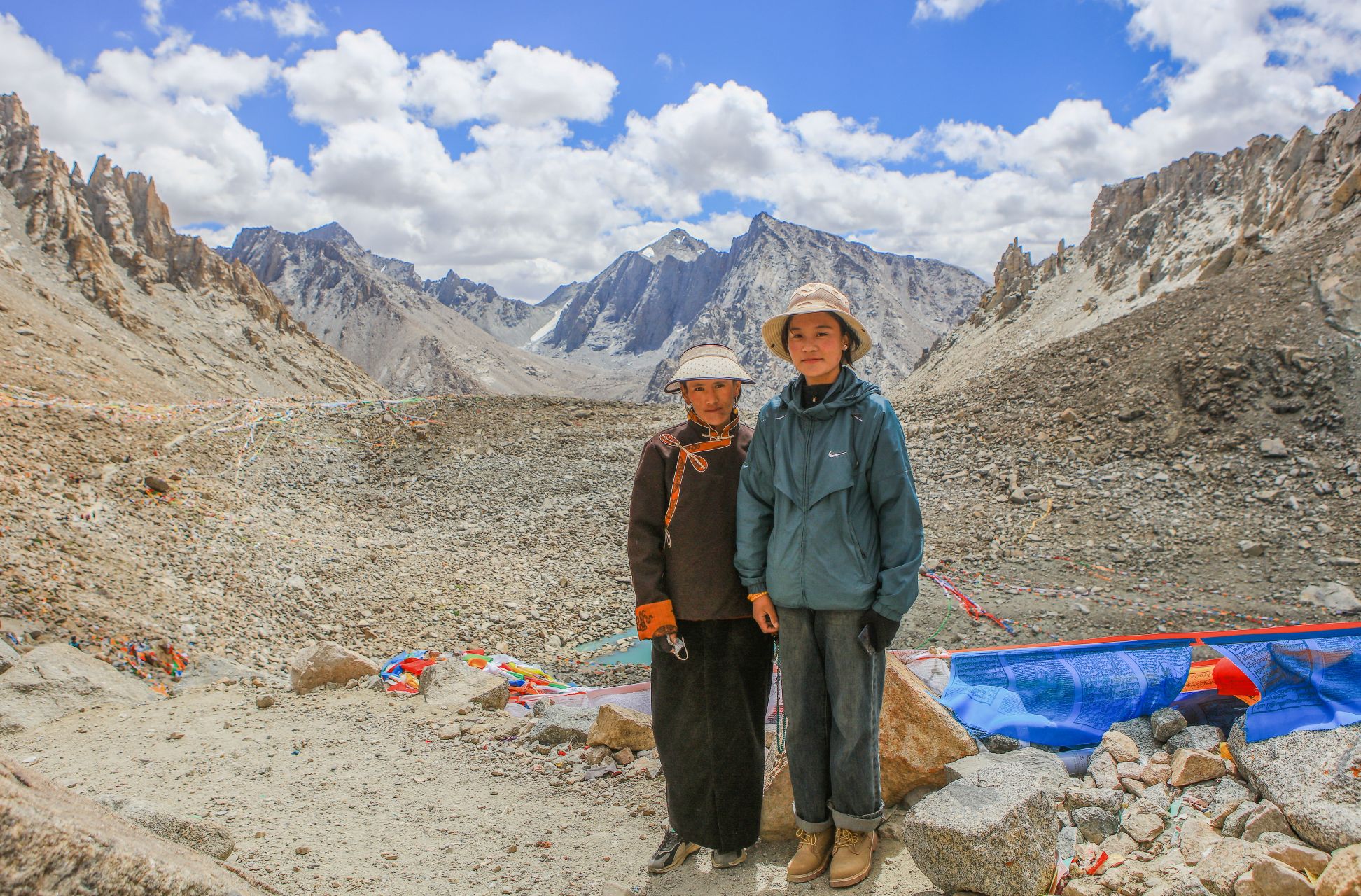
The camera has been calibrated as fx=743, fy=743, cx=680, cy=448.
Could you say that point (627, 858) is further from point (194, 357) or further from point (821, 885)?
point (194, 357)

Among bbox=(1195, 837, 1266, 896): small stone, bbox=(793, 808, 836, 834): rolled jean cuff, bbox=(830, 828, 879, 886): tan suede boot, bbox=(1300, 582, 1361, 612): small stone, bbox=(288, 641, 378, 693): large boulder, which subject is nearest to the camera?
bbox=(1195, 837, 1266, 896): small stone

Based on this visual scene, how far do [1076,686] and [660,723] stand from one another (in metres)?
2.15

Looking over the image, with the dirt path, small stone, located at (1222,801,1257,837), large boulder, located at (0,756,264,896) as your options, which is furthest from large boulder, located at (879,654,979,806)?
large boulder, located at (0,756,264,896)

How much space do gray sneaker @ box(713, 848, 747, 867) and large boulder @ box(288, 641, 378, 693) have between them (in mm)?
3743

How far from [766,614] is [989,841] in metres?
1.00

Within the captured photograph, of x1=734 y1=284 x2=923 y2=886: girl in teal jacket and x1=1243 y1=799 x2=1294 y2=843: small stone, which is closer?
x1=1243 y1=799 x2=1294 y2=843: small stone

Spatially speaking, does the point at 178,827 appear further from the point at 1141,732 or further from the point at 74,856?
the point at 1141,732

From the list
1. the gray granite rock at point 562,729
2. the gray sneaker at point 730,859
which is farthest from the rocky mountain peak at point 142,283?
the gray sneaker at point 730,859

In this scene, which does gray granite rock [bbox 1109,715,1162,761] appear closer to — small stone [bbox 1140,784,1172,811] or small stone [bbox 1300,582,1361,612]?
small stone [bbox 1140,784,1172,811]

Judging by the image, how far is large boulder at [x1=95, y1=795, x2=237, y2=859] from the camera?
254 centimetres

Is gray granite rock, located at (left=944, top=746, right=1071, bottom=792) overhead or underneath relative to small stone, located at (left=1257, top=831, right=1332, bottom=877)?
underneath

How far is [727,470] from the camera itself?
2.94 meters

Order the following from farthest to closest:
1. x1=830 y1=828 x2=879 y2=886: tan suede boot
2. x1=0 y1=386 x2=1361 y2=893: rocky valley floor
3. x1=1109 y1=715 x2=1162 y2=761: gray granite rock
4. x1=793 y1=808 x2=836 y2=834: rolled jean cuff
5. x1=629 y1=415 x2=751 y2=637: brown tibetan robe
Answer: x1=0 y1=386 x2=1361 y2=893: rocky valley floor
x1=1109 y1=715 x2=1162 y2=761: gray granite rock
x1=629 y1=415 x2=751 y2=637: brown tibetan robe
x1=793 y1=808 x2=836 y2=834: rolled jean cuff
x1=830 y1=828 x2=879 y2=886: tan suede boot

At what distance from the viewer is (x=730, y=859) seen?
2.95 meters
